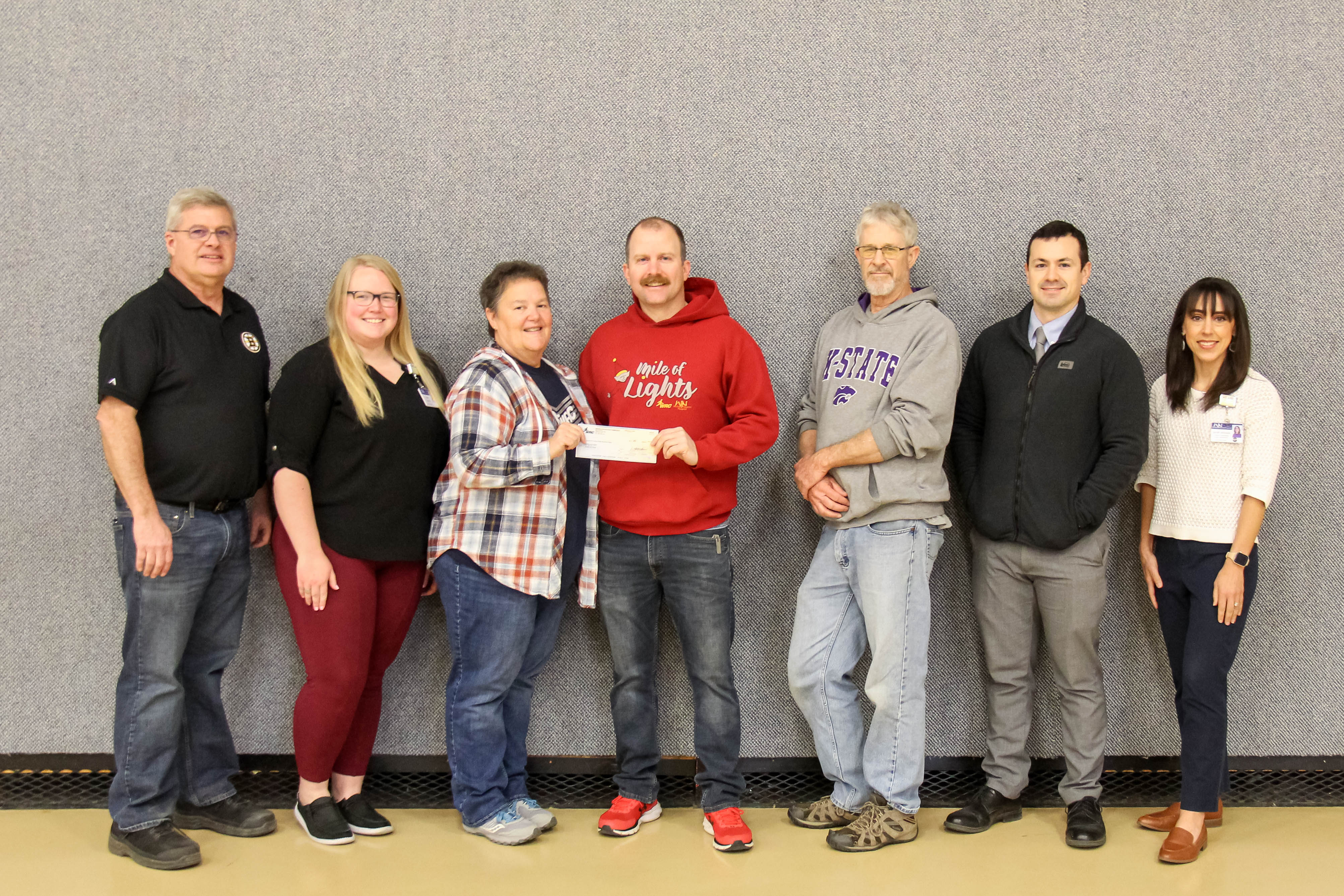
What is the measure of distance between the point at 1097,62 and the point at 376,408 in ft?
8.21

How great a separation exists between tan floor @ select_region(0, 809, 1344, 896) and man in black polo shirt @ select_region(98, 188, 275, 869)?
14cm

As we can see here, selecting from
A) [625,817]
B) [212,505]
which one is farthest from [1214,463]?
[212,505]

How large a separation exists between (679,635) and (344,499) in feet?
3.32

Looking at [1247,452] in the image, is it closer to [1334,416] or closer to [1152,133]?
[1334,416]

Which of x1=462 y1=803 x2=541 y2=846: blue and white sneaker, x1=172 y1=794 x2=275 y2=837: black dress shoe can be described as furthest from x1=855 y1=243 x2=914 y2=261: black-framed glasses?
x1=172 y1=794 x2=275 y2=837: black dress shoe

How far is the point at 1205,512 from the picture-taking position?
2.44m

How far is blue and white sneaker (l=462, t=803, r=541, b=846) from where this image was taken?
7.95ft

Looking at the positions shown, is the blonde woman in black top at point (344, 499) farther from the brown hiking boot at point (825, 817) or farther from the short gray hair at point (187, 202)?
the brown hiking boot at point (825, 817)

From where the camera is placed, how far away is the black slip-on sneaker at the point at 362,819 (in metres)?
2.48

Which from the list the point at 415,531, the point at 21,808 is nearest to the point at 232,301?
the point at 415,531

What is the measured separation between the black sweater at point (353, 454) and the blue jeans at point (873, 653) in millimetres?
1158

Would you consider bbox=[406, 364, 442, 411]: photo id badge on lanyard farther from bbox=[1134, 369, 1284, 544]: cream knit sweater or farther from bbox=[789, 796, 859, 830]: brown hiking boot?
bbox=[1134, 369, 1284, 544]: cream knit sweater

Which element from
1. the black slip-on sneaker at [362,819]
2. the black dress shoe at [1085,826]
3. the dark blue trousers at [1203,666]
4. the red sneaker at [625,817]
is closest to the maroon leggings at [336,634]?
the black slip-on sneaker at [362,819]

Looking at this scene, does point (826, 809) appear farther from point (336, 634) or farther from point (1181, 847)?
point (336, 634)
